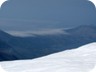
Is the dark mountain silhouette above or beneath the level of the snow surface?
above

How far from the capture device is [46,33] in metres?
6.70

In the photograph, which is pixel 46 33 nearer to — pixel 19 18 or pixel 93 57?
pixel 19 18

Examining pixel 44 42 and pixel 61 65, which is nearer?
pixel 61 65

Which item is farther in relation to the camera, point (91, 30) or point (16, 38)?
point (91, 30)

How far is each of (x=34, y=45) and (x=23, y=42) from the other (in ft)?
0.91

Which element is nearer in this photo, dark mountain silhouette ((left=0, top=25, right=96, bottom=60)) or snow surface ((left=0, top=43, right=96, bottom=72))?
snow surface ((left=0, top=43, right=96, bottom=72))

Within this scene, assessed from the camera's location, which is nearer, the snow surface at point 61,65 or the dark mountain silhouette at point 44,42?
the snow surface at point 61,65

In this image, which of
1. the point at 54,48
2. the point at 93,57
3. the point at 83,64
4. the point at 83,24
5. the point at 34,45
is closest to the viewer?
the point at 83,64

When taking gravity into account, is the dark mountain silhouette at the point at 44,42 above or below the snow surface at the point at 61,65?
above

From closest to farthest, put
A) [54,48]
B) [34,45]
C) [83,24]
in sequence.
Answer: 1. [54,48]
2. [34,45]
3. [83,24]

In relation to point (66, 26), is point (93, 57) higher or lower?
lower

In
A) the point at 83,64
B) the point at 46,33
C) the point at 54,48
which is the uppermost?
the point at 46,33

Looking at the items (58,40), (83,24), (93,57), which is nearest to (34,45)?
(58,40)

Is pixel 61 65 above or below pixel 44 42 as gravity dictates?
below
